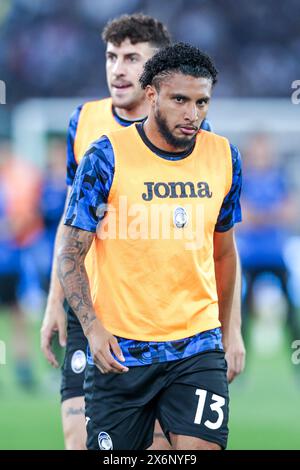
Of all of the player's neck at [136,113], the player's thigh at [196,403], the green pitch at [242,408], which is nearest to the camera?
the player's thigh at [196,403]

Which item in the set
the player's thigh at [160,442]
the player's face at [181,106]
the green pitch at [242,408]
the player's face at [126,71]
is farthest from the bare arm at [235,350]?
the green pitch at [242,408]

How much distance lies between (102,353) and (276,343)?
9.62 metres

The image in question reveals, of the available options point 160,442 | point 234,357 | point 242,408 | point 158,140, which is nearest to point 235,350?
point 234,357

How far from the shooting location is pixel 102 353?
13.7ft

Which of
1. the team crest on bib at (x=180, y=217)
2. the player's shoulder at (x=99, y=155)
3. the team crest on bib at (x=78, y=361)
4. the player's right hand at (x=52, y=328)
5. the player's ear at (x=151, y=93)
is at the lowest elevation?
the team crest on bib at (x=78, y=361)

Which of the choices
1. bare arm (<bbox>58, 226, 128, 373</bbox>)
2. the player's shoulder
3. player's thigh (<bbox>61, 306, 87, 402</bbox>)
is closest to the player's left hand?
player's thigh (<bbox>61, 306, 87, 402</bbox>)

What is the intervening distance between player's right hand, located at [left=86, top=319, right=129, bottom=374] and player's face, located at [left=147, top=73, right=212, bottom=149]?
85 centimetres

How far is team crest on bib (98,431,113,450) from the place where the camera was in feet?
14.5

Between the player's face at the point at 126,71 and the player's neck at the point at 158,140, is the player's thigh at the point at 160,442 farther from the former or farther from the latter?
the player's face at the point at 126,71

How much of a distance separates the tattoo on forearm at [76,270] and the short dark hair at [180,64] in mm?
727

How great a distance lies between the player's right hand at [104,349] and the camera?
4.18 m

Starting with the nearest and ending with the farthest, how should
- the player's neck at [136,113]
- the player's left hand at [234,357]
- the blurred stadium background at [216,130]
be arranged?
the player's left hand at [234,357] → the player's neck at [136,113] → the blurred stadium background at [216,130]

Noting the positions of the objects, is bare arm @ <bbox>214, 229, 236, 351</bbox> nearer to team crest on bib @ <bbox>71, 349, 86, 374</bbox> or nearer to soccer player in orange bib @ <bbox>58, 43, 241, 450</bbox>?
soccer player in orange bib @ <bbox>58, 43, 241, 450</bbox>
